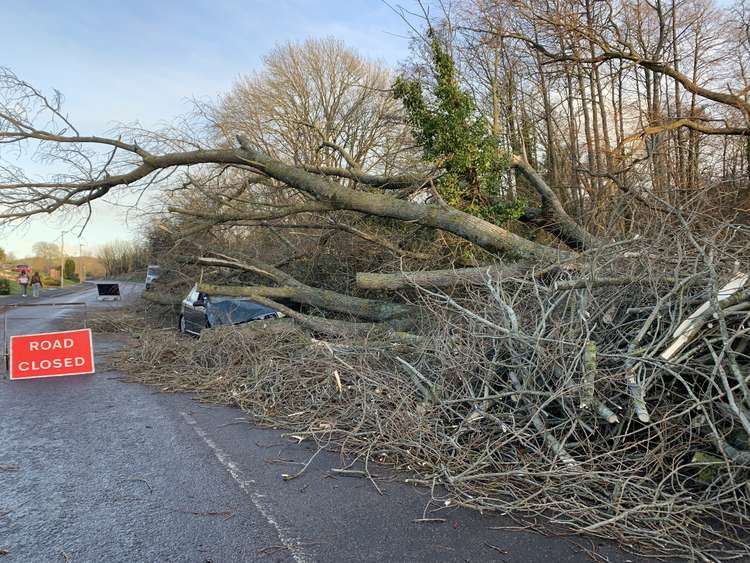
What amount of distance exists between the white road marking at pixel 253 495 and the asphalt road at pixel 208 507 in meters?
0.01

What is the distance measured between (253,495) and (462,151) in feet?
29.3

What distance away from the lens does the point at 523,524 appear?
3.60 metres

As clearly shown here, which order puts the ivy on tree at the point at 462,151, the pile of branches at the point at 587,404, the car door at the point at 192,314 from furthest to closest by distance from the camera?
the car door at the point at 192,314 < the ivy on tree at the point at 462,151 < the pile of branches at the point at 587,404

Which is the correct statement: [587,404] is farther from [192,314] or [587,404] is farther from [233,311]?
[192,314]

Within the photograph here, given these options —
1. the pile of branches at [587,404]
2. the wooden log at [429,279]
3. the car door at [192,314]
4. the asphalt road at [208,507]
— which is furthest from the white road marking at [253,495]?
the car door at [192,314]

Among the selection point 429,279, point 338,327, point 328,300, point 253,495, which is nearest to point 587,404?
point 253,495

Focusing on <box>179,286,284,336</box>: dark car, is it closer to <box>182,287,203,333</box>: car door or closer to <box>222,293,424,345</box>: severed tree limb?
<box>182,287,203,333</box>: car door

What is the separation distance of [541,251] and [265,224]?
6.17 metres

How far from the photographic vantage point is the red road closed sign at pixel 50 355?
884 centimetres

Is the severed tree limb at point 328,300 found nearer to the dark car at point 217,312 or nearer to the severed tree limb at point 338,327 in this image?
the dark car at point 217,312

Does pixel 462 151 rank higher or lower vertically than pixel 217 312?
higher

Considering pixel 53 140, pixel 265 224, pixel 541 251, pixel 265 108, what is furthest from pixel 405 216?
pixel 265 108

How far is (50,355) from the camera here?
30.1 feet

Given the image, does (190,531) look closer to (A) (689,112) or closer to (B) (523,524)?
(B) (523,524)
